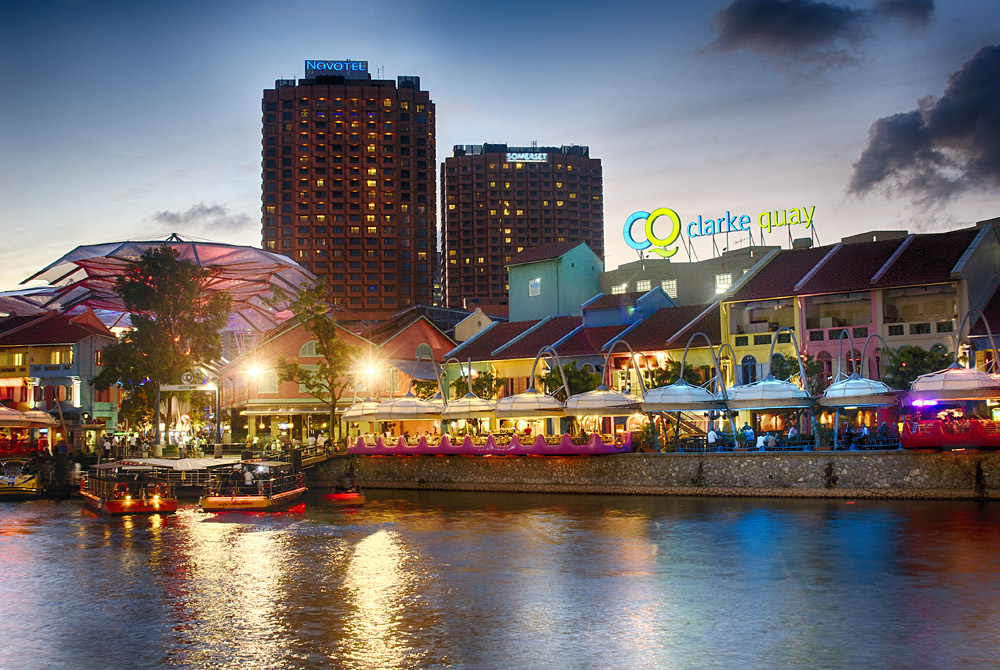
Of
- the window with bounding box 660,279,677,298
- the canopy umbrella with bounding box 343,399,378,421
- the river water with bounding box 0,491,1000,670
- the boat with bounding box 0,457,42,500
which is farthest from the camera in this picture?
the window with bounding box 660,279,677,298

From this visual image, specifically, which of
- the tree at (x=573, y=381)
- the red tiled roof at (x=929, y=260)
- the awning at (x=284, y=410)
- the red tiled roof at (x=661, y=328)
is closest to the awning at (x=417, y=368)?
the awning at (x=284, y=410)

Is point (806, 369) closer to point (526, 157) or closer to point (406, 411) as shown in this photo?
point (406, 411)

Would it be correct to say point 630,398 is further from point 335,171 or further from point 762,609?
point 335,171

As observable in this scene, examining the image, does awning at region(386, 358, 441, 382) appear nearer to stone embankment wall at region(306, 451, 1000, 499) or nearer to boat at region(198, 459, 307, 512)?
stone embankment wall at region(306, 451, 1000, 499)

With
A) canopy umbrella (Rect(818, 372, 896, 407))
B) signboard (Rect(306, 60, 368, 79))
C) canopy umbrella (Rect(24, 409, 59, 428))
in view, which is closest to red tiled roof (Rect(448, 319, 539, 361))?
canopy umbrella (Rect(24, 409, 59, 428))

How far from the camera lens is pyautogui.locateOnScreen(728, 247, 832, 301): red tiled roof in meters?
57.2

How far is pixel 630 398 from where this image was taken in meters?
50.7

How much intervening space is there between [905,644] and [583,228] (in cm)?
17371

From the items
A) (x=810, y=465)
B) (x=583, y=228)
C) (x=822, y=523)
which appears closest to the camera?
(x=822, y=523)

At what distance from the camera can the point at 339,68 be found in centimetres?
17250

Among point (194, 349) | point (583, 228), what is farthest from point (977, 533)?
point (583, 228)

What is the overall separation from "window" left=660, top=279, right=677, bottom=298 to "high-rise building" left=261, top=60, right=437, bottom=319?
8662cm

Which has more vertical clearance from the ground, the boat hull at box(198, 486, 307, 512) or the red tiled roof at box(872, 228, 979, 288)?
the red tiled roof at box(872, 228, 979, 288)

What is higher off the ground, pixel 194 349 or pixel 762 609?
pixel 194 349
